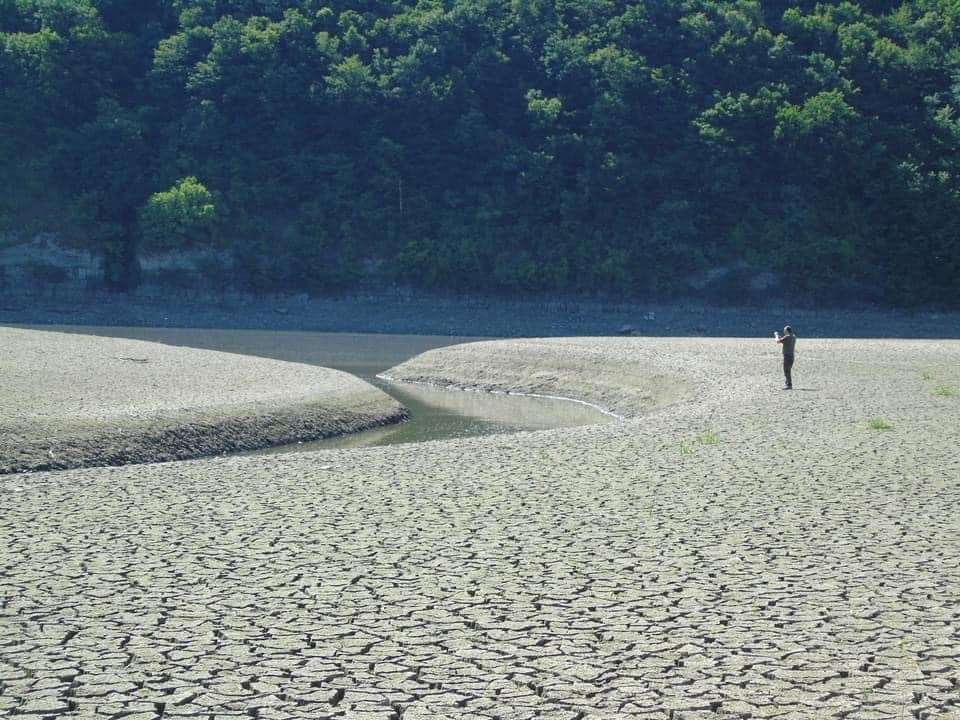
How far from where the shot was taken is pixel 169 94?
98.0 meters

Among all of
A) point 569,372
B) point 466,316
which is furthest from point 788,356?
point 466,316

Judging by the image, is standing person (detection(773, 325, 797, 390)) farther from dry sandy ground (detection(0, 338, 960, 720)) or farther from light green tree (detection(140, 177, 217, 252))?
light green tree (detection(140, 177, 217, 252))

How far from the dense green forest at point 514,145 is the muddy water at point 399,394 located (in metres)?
19.3

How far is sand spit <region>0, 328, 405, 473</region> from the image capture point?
19969 mm

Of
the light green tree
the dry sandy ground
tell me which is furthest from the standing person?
the light green tree

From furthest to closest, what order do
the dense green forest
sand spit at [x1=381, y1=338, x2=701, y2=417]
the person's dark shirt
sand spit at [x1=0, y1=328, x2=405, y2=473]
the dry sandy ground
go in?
the dense green forest < sand spit at [x1=381, y1=338, x2=701, y2=417] < the person's dark shirt < sand spit at [x1=0, y1=328, x2=405, y2=473] < the dry sandy ground

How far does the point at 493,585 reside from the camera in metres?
10.3

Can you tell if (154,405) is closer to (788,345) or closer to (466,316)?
(788,345)

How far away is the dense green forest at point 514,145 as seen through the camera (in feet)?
270

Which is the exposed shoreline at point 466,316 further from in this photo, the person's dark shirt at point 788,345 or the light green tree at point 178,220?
the person's dark shirt at point 788,345

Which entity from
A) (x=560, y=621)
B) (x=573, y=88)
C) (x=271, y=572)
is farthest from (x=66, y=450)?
(x=573, y=88)

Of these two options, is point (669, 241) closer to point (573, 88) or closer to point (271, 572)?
point (573, 88)

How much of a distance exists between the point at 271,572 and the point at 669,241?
73581mm

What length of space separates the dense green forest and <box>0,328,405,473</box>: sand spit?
5116 centimetres
